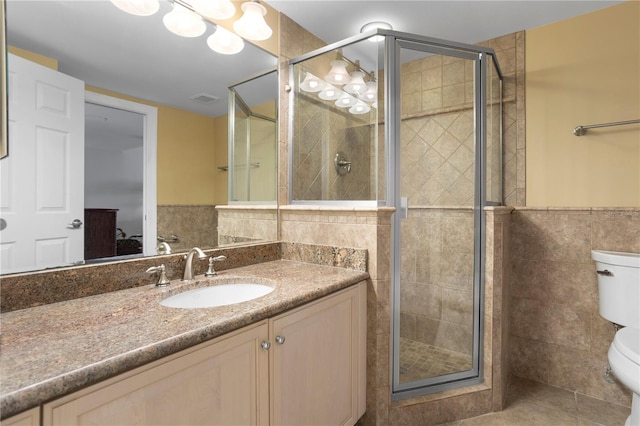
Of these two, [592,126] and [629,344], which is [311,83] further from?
[629,344]

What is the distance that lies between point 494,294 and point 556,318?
630mm

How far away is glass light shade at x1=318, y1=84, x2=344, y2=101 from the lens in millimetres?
2062

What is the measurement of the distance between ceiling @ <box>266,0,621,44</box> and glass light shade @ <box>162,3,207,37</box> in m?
0.57

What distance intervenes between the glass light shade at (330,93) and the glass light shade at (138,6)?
3.34 feet

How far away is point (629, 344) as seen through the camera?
4.46 ft

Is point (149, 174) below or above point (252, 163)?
below

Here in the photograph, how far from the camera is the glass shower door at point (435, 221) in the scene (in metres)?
1.71

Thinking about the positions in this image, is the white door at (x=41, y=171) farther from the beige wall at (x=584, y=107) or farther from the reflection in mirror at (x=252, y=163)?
the beige wall at (x=584, y=107)

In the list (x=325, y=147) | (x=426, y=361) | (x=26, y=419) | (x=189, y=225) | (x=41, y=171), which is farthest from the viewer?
(x=325, y=147)

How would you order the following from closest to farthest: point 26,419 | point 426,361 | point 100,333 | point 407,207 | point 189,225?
point 26,419 → point 100,333 → point 189,225 → point 407,207 → point 426,361

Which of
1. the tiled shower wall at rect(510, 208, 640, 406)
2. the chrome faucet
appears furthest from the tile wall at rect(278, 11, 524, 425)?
the chrome faucet

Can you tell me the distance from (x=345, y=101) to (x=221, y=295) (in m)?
1.42

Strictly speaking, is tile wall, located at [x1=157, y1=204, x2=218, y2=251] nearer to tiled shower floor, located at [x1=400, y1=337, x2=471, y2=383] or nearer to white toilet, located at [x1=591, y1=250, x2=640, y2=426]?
tiled shower floor, located at [x1=400, y1=337, x2=471, y2=383]

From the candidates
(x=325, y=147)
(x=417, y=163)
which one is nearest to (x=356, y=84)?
(x=325, y=147)
